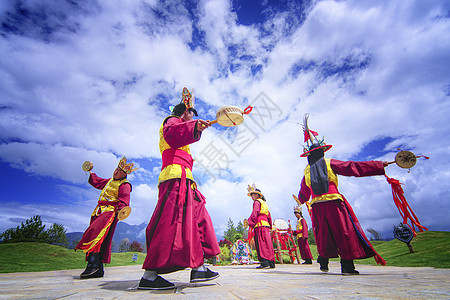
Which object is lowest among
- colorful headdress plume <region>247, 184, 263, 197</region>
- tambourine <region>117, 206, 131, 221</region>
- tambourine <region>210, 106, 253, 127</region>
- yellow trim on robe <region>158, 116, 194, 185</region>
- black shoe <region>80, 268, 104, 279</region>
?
black shoe <region>80, 268, 104, 279</region>

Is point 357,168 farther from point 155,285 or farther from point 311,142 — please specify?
point 155,285

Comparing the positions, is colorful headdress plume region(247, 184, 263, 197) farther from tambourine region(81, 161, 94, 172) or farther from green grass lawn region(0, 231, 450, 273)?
tambourine region(81, 161, 94, 172)

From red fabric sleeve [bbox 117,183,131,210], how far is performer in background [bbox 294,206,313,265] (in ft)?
27.0

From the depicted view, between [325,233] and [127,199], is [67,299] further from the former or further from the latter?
[325,233]

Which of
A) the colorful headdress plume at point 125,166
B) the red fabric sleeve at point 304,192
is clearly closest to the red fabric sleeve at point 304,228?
the red fabric sleeve at point 304,192

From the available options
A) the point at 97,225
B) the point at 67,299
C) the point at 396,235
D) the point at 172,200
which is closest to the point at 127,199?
the point at 97,225

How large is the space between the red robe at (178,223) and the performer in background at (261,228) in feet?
14.9

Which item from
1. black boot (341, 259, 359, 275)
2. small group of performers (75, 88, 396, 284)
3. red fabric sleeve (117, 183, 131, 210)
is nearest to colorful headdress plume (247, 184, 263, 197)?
small group of performers (75, 88, 396, 284)

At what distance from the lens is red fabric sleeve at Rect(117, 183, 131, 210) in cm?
411

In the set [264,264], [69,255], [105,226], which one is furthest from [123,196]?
[69,255]

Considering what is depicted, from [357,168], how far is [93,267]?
5152 millimetres

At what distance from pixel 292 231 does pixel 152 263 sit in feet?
33.5

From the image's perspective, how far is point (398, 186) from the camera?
3924 millimetres

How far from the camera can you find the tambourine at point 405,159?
3.64 meters
